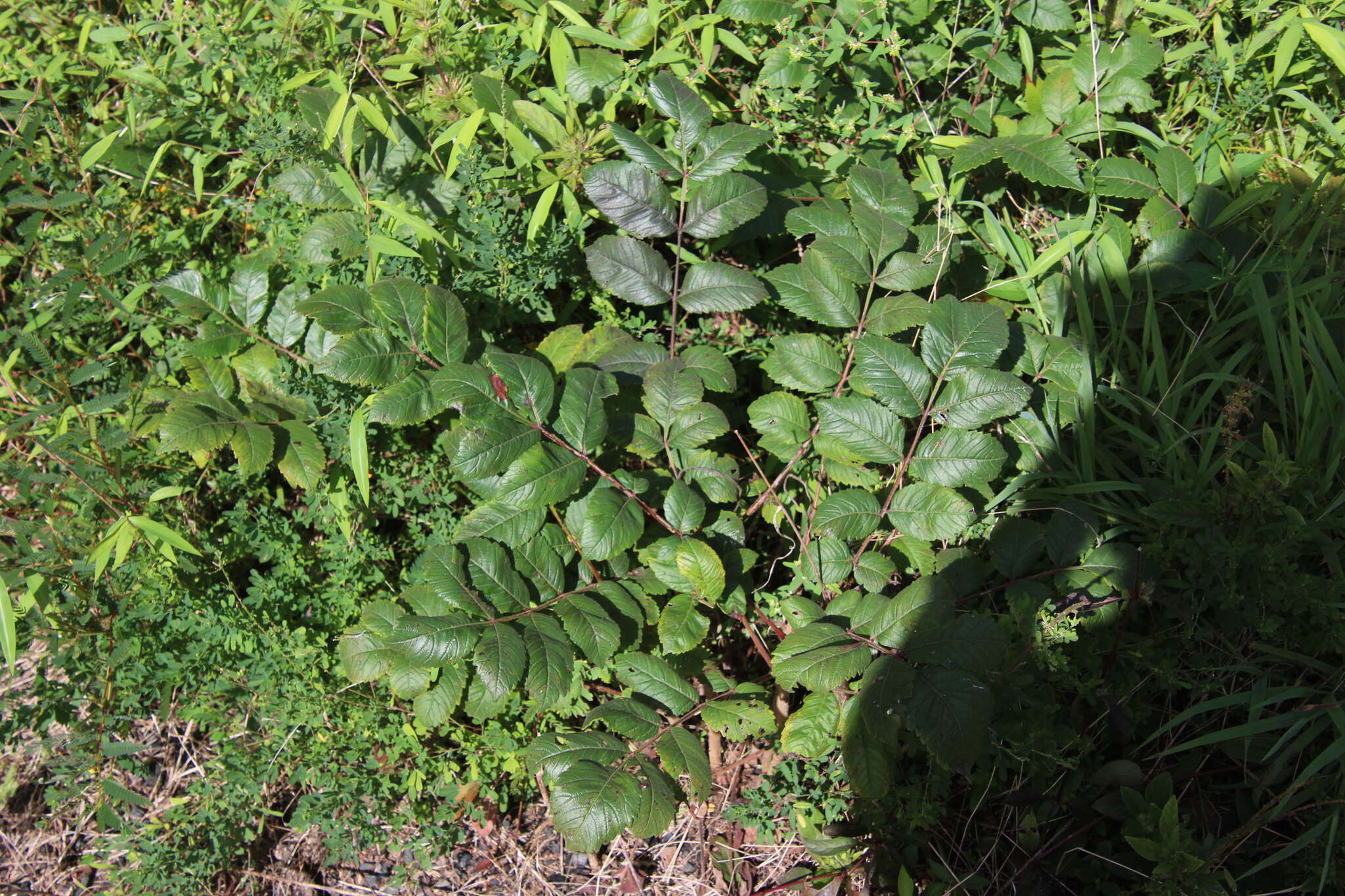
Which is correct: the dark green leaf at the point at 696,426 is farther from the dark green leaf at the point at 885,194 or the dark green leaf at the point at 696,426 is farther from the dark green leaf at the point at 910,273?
the dark green leaf at the point at 885,194

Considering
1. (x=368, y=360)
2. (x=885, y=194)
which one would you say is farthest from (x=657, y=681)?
(x=885, y=194)

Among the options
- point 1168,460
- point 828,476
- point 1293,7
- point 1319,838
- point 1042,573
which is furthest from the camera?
point 1293,7

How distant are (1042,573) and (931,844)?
0.70 m

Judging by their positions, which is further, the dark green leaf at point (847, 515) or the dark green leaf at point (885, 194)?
the dark green leaf at point (885, 194)

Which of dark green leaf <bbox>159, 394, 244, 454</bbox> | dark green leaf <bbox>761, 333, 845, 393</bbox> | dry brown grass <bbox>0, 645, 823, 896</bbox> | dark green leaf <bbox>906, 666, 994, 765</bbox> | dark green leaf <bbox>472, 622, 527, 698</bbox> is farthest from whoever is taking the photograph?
dry brown grass <bbox>0, 645, 823, 896</bbox>

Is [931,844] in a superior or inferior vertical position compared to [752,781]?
superior

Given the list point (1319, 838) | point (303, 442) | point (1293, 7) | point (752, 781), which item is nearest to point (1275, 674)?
point (1319, 838)

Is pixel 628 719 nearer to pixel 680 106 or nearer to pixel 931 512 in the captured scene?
pixel 931 512

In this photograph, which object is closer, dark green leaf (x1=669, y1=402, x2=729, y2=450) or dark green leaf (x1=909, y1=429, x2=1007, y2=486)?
dark green leaf (x1=909, y1=429, x2=1007, y2=486)

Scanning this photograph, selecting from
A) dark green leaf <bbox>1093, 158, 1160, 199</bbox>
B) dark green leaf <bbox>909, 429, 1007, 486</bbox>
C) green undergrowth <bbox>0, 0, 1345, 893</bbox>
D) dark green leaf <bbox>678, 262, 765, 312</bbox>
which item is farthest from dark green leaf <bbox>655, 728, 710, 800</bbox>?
dark green leaf <bbox>1093, 158, 1160, 199</bbox>

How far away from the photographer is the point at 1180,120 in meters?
2.87

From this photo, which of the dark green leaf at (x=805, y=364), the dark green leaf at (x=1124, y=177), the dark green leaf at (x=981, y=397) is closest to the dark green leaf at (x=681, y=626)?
the dark green leaf at (x=805, y=364)

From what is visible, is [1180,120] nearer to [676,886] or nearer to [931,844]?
[931,844]

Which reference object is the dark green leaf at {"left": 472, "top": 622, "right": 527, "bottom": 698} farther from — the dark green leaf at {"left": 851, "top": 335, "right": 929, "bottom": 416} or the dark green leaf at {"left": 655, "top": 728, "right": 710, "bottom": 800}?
the dark green leaf at {"left": 851, "top": 335, "right": 929, "bottom": 416}
